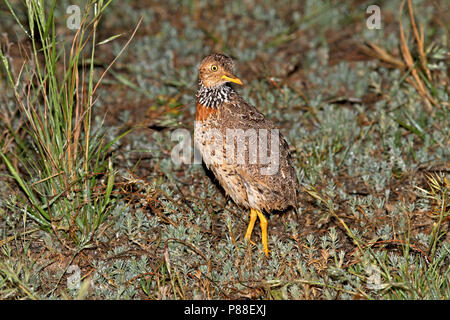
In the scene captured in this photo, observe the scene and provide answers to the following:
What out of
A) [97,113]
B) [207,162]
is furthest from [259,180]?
[97,113]

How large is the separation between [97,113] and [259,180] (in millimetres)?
2832

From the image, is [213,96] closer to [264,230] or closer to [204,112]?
[204,112]

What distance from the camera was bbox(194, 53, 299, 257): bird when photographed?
4551mm

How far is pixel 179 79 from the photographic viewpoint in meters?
7.14

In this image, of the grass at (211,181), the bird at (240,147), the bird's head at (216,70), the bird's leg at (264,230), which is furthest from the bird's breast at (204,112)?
the bird's leg at (264,230)

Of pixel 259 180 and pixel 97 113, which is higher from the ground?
pixel 97 113

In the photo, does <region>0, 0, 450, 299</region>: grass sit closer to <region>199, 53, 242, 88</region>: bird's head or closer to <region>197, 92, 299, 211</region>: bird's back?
<region>197, 92, 299, 211</region>: bird's back

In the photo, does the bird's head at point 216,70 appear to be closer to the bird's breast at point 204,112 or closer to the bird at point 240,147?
the bird at point 240,147

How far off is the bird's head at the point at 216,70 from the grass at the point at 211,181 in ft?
2.30

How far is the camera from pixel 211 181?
556 centimetres

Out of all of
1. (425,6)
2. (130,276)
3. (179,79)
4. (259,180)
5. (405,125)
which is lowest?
(130,276)

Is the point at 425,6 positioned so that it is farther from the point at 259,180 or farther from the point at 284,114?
the point at 259,180

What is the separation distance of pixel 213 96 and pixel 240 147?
1.73 feet

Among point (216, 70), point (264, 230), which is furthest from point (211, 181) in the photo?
point (216, 70)
